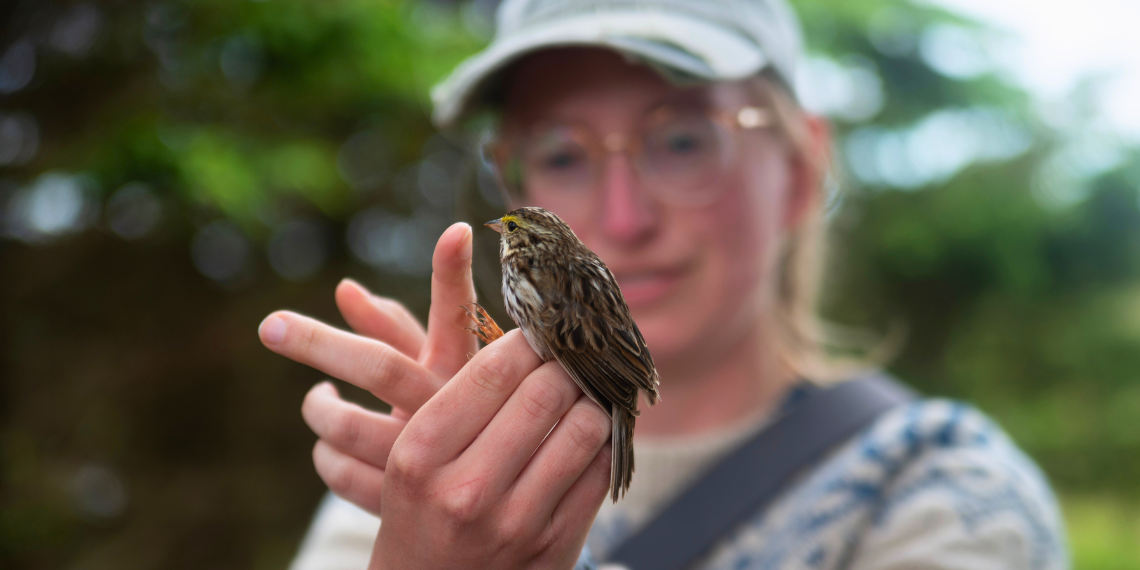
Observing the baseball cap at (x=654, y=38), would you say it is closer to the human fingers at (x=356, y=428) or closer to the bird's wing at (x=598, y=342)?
the bird's wing at (x=598, y=342)

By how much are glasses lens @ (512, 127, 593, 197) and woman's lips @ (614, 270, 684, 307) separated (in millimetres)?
460

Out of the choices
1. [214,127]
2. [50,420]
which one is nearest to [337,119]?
[214,127]

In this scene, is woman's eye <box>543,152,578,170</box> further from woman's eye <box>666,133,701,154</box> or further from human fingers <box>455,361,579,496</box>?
human fingers <box>455,361,579,496</box>

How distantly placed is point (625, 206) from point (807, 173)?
1486 mm

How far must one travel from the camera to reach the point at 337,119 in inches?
283

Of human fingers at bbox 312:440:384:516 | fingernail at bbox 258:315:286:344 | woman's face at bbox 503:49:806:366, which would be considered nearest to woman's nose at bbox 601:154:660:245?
woman's face at bbox 503:49:806:366

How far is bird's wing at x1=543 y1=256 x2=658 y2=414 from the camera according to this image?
5.31 ft

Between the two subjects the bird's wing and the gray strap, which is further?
the gray strap

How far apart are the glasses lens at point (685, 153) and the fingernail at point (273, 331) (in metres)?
1.81

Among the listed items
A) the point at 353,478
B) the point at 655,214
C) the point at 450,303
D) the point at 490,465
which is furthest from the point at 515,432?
the point at 655,214

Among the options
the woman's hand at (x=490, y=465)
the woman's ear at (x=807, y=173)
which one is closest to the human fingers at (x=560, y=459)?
the woman's hand at (x=490, y=465)

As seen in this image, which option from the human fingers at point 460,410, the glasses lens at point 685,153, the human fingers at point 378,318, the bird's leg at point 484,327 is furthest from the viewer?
the glasses lens at point 685,153

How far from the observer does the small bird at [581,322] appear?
1.62 m

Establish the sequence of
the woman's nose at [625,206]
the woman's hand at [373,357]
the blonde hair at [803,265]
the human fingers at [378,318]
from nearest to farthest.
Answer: the woman's hand at [373,357] → the human fingers at [378,318] → the woman's nose at [625,206] → the blonde hair at [803,265]
